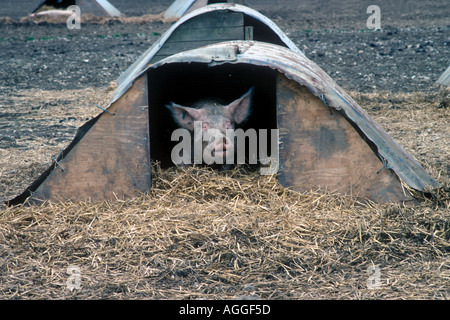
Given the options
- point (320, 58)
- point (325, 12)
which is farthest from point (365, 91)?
point (325, 12)

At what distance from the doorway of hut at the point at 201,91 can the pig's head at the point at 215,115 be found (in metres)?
0.17

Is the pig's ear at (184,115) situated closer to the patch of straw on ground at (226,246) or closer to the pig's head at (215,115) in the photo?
the pig's head at (215,115)

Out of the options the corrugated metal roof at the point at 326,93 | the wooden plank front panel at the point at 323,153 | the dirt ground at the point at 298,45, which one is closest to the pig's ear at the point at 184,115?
the corrugated metal roof at the point at 326,93

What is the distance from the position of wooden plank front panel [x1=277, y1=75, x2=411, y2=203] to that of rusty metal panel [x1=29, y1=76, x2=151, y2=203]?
118cm

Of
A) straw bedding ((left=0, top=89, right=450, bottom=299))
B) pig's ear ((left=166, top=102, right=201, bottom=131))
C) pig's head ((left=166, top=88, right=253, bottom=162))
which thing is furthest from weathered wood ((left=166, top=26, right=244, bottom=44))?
straw bedding ((left=0, top=89, right=450, bottom=299))

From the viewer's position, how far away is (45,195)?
4.42m

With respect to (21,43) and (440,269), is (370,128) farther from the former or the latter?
(21,43)

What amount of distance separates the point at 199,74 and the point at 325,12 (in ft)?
46.3

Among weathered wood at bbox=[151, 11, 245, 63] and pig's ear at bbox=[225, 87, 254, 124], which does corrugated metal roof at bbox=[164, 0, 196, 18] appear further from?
pig's ear at bbox=[225, 87, 254, 124]

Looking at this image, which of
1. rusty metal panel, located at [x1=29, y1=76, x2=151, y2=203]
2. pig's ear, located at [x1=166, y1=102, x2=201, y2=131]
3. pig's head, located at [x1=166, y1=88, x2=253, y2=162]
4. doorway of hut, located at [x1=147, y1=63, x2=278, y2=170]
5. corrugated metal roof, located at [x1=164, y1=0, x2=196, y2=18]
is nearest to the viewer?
rusty metal panel, located at [x1=29, y1=76, x2=151, y2=203]

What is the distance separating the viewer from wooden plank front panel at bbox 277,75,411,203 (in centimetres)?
418

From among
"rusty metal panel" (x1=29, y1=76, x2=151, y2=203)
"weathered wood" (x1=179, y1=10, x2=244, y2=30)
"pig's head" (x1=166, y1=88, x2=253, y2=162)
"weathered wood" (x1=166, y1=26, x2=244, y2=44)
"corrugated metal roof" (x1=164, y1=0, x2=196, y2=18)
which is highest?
"corrugated metal roof" (x1=164, y1=0, x2=196, y2=18)

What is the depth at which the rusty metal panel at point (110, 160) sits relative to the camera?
4359 mm

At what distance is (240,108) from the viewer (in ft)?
17.4
